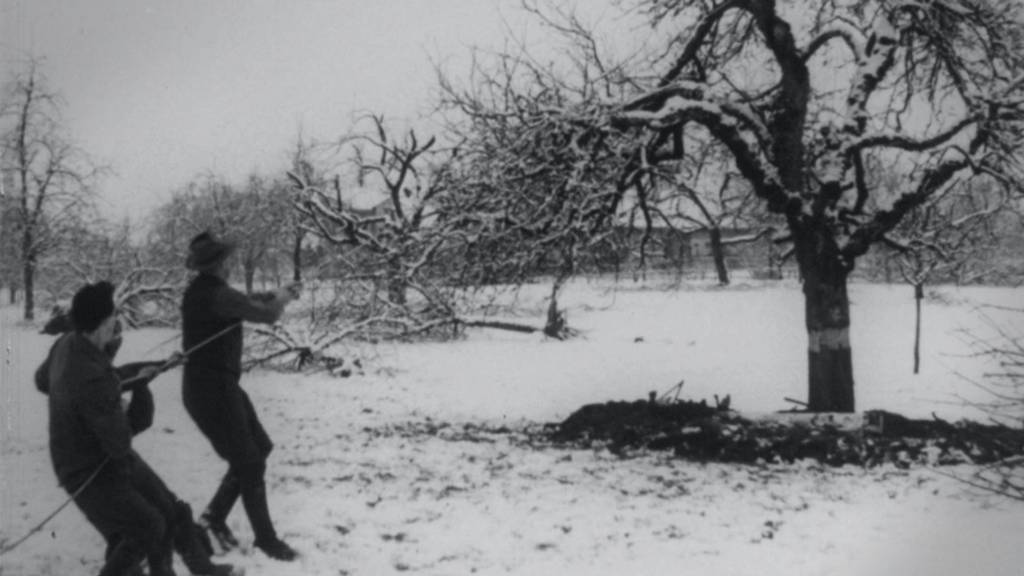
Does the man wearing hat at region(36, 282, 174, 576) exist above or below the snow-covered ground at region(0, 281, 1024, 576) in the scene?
above

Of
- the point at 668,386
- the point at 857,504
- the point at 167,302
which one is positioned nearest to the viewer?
the point at 857,504

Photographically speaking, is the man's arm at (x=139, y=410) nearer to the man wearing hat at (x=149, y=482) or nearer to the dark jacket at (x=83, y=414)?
the man wearing hat at (x=149, y=482)

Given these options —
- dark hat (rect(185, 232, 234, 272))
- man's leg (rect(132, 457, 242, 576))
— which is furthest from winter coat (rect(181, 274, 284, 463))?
man's leg (rect(132, 457, 242, 576))

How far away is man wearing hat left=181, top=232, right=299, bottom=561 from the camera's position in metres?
4.96

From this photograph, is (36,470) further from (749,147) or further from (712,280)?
(712,280)

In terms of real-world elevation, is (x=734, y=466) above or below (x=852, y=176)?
below

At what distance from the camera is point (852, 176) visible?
9.93 metres

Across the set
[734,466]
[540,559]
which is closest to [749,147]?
[734,466]

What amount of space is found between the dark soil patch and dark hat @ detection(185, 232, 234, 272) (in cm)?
482

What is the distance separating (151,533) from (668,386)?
1258cm

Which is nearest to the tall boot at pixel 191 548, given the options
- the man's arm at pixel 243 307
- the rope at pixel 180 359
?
the rope at pixel 180 359

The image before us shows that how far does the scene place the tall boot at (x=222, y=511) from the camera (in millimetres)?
5223

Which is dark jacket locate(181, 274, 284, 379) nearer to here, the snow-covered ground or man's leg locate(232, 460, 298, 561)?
man's leg locate(232, 460, 298, 561)

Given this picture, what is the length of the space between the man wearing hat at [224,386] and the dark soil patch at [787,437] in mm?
4377
